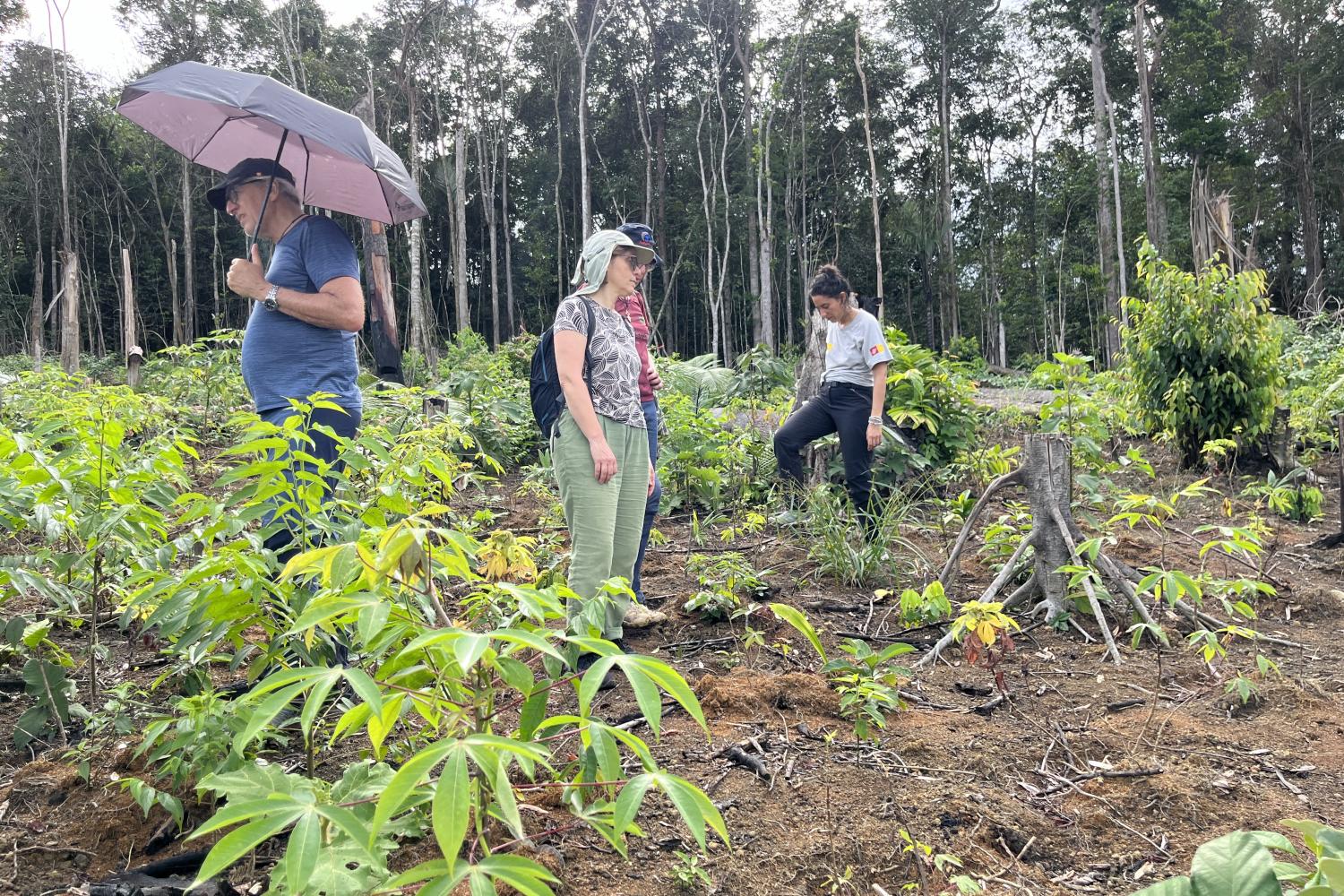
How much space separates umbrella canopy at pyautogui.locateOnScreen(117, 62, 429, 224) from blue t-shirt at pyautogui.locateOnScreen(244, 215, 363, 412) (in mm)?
431

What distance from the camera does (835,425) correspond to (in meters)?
5.12

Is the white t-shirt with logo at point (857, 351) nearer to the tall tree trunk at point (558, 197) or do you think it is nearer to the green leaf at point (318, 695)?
the green leaf at point (318, 695)

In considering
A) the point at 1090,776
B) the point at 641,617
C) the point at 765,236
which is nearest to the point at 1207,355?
the point at 641,617

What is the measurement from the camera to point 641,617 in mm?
3680

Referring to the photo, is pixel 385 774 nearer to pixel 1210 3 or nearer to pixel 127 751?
pixel 127 751

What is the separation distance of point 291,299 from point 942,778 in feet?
7.72

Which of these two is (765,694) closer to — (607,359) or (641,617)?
(641,617)

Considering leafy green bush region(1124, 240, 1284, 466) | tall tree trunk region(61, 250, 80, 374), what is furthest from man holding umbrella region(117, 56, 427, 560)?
tall tree trunk region(61, 250, 80, 374)

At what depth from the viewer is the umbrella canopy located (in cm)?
314

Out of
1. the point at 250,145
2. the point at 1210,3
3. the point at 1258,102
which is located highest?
the point at 1210,3

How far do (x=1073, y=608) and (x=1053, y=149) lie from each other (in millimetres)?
34622

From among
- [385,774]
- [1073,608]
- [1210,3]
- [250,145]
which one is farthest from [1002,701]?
[1210,3]

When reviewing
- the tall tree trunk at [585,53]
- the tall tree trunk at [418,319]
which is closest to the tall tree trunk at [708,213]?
the tall tree trunk at [585,53]

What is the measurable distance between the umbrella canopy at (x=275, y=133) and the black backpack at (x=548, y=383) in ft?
3.05
